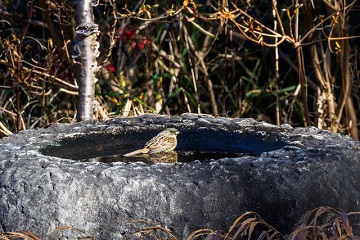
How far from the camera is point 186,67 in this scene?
5.81 m

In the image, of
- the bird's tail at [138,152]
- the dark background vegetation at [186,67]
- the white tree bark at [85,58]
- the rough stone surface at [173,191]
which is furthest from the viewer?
the dark background vegetation at [186,67]

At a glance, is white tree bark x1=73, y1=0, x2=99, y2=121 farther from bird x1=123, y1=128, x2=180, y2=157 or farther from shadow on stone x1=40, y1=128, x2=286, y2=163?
bird x1=123, y1=128, x2=180, y2=157

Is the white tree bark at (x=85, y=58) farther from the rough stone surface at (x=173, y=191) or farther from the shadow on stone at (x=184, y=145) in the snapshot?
the rough stone surface at (x=173, y=191)

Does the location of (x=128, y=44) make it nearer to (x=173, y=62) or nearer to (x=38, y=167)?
(x=173, y=62)

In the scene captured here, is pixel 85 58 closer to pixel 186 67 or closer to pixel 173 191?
pixel 173 191

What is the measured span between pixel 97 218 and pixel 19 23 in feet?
10.4

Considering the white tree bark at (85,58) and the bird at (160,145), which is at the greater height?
the white tree bark at (85,58)

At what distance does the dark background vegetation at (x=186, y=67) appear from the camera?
16.6ft

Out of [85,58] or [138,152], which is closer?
[138,152]

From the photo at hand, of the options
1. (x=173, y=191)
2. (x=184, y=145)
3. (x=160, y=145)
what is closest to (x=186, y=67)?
(x=184, y=145)

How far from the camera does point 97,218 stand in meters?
2.28

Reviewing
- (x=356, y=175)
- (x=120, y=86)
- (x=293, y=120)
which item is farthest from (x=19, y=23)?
(x=356, y=175)

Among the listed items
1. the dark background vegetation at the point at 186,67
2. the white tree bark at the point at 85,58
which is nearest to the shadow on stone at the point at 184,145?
the white tree bark at the point at 85,58

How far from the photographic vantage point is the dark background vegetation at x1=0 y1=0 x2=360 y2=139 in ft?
16.6
